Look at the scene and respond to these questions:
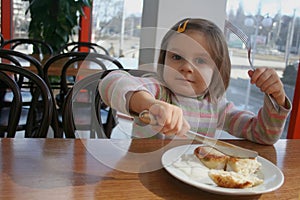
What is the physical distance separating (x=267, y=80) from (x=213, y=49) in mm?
210

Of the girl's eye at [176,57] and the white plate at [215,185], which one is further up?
the girl's eye at [176,57]

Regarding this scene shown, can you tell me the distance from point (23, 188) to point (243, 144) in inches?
25.5

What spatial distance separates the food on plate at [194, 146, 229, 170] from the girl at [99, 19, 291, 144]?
6 cm

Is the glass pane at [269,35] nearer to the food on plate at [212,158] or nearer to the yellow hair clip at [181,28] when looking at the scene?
the yellow hair clip at [181,28]

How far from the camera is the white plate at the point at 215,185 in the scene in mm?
614

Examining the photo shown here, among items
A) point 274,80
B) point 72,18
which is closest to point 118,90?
point 274,80

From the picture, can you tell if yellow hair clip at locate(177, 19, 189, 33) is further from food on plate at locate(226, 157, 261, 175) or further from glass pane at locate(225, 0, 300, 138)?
glass pane at locate(225, 0, 300, 138)

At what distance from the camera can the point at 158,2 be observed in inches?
82.4

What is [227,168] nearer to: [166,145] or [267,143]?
[166,145]

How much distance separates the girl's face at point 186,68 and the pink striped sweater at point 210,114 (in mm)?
34

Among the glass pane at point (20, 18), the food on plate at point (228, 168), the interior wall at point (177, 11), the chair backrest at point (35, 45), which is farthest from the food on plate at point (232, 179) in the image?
the glass pane at point (20, 18)

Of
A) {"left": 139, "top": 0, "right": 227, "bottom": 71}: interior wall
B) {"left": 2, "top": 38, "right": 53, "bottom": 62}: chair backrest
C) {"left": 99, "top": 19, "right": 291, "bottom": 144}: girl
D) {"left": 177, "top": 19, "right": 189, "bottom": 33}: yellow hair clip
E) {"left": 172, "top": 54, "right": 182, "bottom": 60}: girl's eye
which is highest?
{"left": 139, "top": 0, "right": 227, "bottom": 71}: interior wall

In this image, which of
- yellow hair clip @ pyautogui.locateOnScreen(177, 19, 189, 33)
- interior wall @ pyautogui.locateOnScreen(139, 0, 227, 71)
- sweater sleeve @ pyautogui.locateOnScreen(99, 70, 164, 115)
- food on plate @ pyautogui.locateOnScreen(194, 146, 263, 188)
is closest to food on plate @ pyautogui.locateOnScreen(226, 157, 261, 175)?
food on plate @ pyautogui.locateOnScreen(194, 146, 263, 188)

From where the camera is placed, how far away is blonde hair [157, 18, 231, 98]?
0.95 meters
